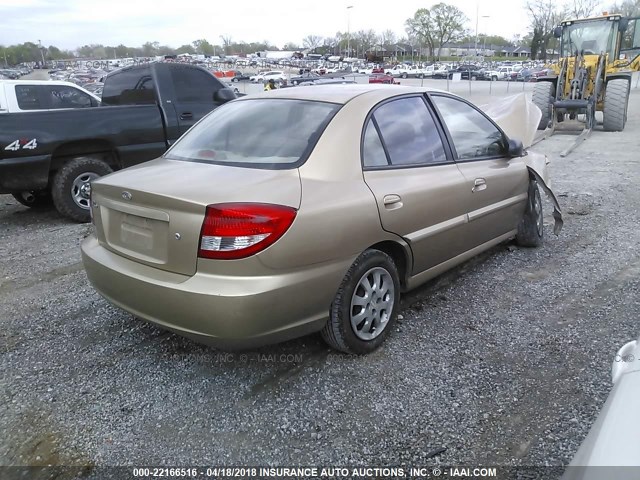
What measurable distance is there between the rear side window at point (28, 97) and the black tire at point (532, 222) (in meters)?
7.60

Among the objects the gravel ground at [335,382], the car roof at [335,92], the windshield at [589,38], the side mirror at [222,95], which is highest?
the windshield at [589,38]

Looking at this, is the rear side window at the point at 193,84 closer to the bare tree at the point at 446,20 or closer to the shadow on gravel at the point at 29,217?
the shadow on gravel at the point at 29,217

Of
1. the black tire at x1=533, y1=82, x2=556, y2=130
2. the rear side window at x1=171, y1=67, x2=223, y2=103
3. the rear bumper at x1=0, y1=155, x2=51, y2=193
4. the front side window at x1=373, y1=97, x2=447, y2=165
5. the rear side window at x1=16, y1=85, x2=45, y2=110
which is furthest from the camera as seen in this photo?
the black tire at x1=533, y1=82, x2=556, y2=130

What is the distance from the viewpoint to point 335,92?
145 inches

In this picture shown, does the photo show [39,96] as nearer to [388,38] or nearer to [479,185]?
[479,185]

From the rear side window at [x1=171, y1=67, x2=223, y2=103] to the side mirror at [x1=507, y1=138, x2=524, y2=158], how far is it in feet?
15.7

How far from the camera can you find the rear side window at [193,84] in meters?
7.55

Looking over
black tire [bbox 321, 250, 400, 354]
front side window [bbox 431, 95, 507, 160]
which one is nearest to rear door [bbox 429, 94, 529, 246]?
front side window [bbox 431, 95, 507, 160]

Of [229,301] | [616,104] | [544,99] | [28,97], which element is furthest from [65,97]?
[616,104]

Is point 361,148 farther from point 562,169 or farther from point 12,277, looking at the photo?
point 562,169

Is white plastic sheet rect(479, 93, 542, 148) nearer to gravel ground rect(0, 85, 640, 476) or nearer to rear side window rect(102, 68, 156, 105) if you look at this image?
gravel ground rect(0, 85, 640, 476)

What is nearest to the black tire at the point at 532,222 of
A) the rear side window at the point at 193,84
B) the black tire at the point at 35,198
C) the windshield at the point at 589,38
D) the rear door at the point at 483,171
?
the rear door at the point at 483,171

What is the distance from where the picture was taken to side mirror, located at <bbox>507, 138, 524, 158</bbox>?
4547mm

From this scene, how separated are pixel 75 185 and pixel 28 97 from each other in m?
2.91
